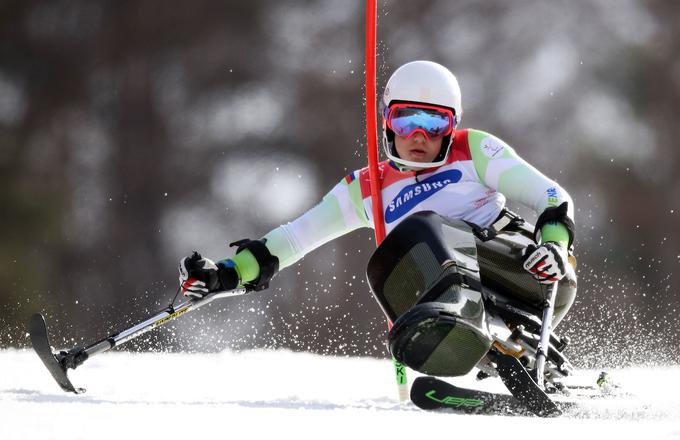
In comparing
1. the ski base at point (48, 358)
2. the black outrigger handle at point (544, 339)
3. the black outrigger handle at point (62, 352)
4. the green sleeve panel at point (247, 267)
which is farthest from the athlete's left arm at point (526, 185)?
the ski base at point (48, 358)

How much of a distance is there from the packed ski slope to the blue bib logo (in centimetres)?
86

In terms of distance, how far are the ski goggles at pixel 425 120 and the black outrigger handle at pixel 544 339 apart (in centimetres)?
83

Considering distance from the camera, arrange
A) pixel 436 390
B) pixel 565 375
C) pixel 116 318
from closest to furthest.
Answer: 1. pixel 436 390
2. pixel 565 375
3. pixel 116 318

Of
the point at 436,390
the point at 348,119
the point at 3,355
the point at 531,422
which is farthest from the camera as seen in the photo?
the point at 348,119

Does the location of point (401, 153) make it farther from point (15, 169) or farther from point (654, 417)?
point (15, 169)

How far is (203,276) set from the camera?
5.16 metres

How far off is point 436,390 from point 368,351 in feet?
21.1

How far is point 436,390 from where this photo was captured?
425 cm

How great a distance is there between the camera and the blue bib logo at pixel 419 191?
16.0 ft

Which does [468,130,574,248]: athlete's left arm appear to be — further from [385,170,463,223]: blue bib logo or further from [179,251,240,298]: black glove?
[179,251,240,298]: black glove

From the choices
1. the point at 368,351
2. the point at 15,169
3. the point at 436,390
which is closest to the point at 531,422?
the point at 436,390

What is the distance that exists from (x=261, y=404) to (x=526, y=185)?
1419 mm

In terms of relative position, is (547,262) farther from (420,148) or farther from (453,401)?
(420,148)

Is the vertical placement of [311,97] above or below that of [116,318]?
above
